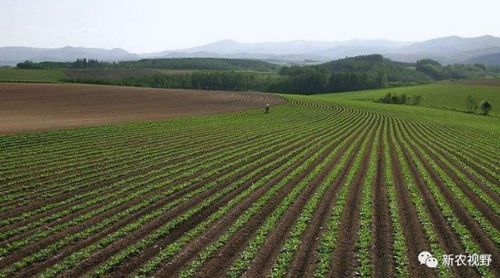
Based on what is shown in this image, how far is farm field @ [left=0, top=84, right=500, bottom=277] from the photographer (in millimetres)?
12375

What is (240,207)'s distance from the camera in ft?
56.7

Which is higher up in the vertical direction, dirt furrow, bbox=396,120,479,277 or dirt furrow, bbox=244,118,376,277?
dirt furrow, bbox=396,120,479,277

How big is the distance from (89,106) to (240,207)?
1913 inches

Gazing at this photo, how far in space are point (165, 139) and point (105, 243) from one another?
68.4 feet

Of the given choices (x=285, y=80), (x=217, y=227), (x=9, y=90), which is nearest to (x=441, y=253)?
(x=217, y=227)

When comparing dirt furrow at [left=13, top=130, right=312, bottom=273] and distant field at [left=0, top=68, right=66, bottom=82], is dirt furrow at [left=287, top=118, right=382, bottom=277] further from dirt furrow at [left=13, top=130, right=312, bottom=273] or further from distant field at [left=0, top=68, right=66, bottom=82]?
distant field at [left=0, top=68, right=66, bottom=82]

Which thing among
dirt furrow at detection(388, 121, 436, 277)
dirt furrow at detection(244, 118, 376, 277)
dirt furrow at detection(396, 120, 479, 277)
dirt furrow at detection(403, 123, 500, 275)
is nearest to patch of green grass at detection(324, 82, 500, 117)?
dirt furrow at detection(403, 123, 500, 275)

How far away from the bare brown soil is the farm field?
1244 cm

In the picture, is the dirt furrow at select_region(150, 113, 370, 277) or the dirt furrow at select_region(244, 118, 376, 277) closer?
the dirt furrow at select_region(244, 118, 376, 277)

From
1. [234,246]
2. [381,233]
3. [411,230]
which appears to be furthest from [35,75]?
[411,230]

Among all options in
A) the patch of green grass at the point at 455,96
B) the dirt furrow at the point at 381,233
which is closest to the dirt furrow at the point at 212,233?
the dirt furrow at the point at 381,233

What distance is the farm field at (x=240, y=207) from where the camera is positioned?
12.4 m

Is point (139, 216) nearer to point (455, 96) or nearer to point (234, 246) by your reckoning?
point (234, 246)

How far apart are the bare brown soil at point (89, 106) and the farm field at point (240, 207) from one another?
12440mm
